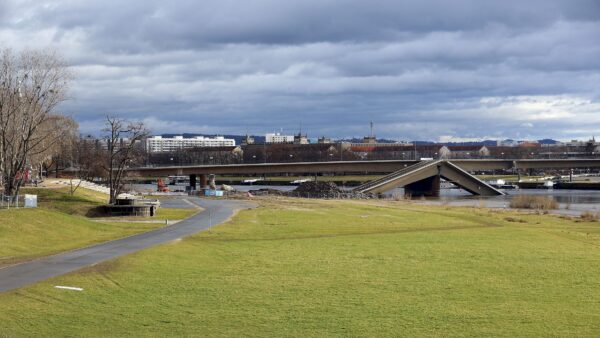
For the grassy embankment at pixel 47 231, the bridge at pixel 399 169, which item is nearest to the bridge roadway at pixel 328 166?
the bridge at pixel 399 169

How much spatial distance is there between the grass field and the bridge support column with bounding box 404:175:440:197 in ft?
290

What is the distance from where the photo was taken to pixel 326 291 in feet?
72.9

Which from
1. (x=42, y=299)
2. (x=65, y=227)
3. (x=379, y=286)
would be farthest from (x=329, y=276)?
(x=65, y=227)

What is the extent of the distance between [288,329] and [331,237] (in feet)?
74.9

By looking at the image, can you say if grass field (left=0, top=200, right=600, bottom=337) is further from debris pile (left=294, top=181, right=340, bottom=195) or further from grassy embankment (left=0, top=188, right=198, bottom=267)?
debris pile (left=294, top=181, right=340, bottom=195)

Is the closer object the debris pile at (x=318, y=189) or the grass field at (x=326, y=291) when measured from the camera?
the grass field at (x=326, y=291)

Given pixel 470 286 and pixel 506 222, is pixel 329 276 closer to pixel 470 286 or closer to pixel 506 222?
pixel 470 286

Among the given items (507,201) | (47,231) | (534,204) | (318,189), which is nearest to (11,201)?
(47,231)

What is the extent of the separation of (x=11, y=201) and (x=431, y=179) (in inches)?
3663

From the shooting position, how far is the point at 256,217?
5397 centimetres

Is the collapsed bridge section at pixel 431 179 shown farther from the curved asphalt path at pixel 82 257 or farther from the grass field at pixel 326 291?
the grass field at pixel 326 291

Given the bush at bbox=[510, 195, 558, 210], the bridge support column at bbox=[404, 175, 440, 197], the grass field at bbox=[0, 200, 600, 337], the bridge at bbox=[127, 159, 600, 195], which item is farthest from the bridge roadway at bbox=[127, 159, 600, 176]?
the grass field at bbox=[0, 200, 600, 337]

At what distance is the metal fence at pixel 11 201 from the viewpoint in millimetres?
42097

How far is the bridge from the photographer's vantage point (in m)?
122
